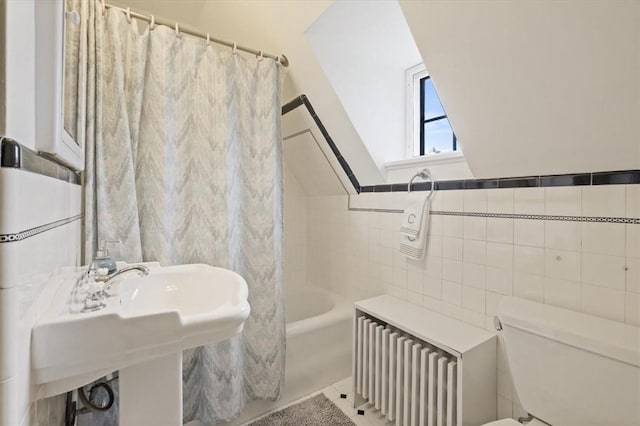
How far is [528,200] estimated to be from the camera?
1.28m

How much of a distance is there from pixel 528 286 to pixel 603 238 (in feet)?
1.07

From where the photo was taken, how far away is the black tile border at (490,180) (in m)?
1.06

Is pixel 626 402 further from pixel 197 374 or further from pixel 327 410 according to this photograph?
pixel 197 374

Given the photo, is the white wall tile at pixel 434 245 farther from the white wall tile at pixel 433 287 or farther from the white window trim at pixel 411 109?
the white window trim at pixel 411 109

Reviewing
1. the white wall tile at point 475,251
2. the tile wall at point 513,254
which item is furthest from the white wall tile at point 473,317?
the white wall tile at point 475,251

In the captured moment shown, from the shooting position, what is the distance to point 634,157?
99cm

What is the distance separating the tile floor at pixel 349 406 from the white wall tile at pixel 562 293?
3.59 feet

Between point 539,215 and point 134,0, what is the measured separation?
2.70m

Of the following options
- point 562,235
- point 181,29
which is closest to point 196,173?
point 181,29

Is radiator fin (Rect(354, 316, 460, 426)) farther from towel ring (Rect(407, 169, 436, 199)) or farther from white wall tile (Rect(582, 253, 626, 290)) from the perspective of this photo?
towel ring (Rect(407, 169, 436, 199))

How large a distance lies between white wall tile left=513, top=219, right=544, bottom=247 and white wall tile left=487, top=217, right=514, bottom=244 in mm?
20

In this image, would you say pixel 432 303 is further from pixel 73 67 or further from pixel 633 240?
pixel 73 67

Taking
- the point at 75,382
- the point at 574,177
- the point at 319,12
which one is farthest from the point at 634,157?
the point at 75,382

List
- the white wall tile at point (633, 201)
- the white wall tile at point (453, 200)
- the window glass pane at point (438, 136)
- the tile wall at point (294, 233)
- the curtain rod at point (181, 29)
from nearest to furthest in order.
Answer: the white wall tile at point (633, 201) < the curtain rod at point (181, 29) < the white wall tile at point (453, 200) < the window glass pane at point (438, 136) < the tile wall at point (294, 233)
